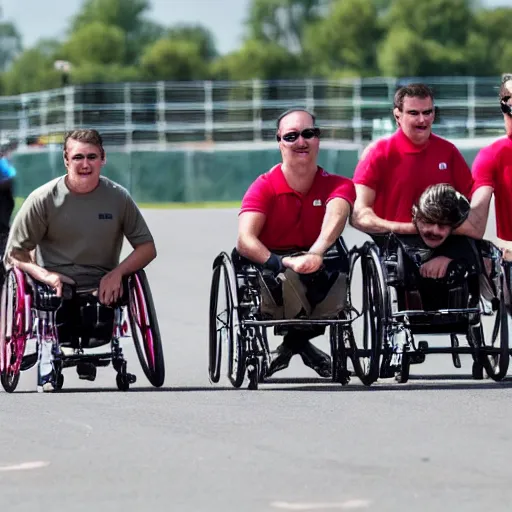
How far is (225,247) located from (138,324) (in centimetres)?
1323

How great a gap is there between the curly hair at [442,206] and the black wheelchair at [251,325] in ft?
1.25

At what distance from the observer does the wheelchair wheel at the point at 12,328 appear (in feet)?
30.5

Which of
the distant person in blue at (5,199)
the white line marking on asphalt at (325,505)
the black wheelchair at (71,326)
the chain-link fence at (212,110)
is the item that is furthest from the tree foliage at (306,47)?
the white line marking on asphalt at (325,505)

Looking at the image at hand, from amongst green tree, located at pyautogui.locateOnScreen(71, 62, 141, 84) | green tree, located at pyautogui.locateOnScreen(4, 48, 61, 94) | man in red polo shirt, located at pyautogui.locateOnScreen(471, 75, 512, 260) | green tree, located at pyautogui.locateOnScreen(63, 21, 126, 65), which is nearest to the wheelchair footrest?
man in red polo shirt, located at pyautogui.locateOnScreen(471, 75, 512, 260)

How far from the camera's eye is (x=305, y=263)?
9.11m

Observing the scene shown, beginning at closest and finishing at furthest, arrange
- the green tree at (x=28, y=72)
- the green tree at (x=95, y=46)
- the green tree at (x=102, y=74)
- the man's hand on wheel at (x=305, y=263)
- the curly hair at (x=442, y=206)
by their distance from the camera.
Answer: the man's hand on wheel at (x=305, y=263) < the curly hair at (x=442, y=206) < the green tree at (x=102, y=74) < the green tree at (x=95, y=46) < the green tree at (x=28, y=72)

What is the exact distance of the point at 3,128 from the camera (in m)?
40.3

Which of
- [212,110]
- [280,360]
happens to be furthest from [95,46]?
[280,360]

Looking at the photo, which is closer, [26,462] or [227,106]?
[26,462]

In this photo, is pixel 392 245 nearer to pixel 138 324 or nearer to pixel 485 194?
pixel 485 194

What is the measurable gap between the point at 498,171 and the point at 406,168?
0.45m

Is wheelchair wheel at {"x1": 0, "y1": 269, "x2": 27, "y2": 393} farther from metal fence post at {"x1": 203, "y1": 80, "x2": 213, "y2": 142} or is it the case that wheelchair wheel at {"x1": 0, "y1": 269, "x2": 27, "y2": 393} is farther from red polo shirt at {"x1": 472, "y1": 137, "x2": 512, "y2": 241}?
metal fence post at {"x1": 203, "y1": 80, "x2": 213, "y2": 142}

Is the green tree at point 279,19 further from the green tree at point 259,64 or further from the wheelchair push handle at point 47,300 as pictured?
the wheelchair push handle at point 47,300

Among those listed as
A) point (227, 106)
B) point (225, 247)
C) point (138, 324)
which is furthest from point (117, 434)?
point (227, 106)
